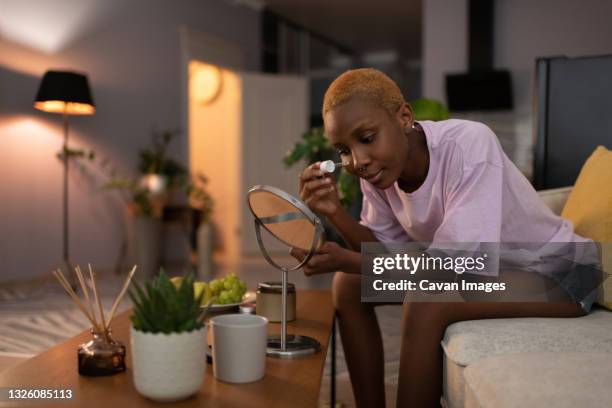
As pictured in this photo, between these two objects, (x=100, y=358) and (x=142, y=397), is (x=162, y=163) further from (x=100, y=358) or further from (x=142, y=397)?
(x=142, y=397)

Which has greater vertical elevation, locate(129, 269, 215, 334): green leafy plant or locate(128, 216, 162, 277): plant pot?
locate(129, 269, 215, 334): green leafy plant

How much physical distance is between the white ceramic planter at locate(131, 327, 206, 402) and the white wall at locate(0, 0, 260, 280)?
3686 mm

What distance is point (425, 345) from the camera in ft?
3.87

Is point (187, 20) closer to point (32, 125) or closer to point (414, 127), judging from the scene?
point (32, 125)

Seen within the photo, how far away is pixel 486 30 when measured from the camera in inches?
203

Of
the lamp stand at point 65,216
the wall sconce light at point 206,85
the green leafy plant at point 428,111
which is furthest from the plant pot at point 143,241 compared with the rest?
the green leafy plant at point 428,111

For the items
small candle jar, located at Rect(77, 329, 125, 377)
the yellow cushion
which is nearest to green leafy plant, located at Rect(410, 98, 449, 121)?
the yellow cushion

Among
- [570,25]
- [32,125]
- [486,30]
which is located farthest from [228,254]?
[570,25]

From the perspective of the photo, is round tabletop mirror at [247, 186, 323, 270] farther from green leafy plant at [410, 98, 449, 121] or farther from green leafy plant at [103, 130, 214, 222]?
green leafy plant at [103, 130, 214, 222]

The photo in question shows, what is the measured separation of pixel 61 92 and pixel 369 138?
10.6 ft

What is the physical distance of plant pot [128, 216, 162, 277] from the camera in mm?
4887

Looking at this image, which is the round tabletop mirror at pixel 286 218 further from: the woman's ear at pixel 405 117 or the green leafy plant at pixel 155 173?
the green leafy plant at pixel 155 173

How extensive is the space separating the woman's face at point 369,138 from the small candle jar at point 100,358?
Answer: 23.3 inches

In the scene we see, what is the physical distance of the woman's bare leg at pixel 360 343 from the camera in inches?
57.0
